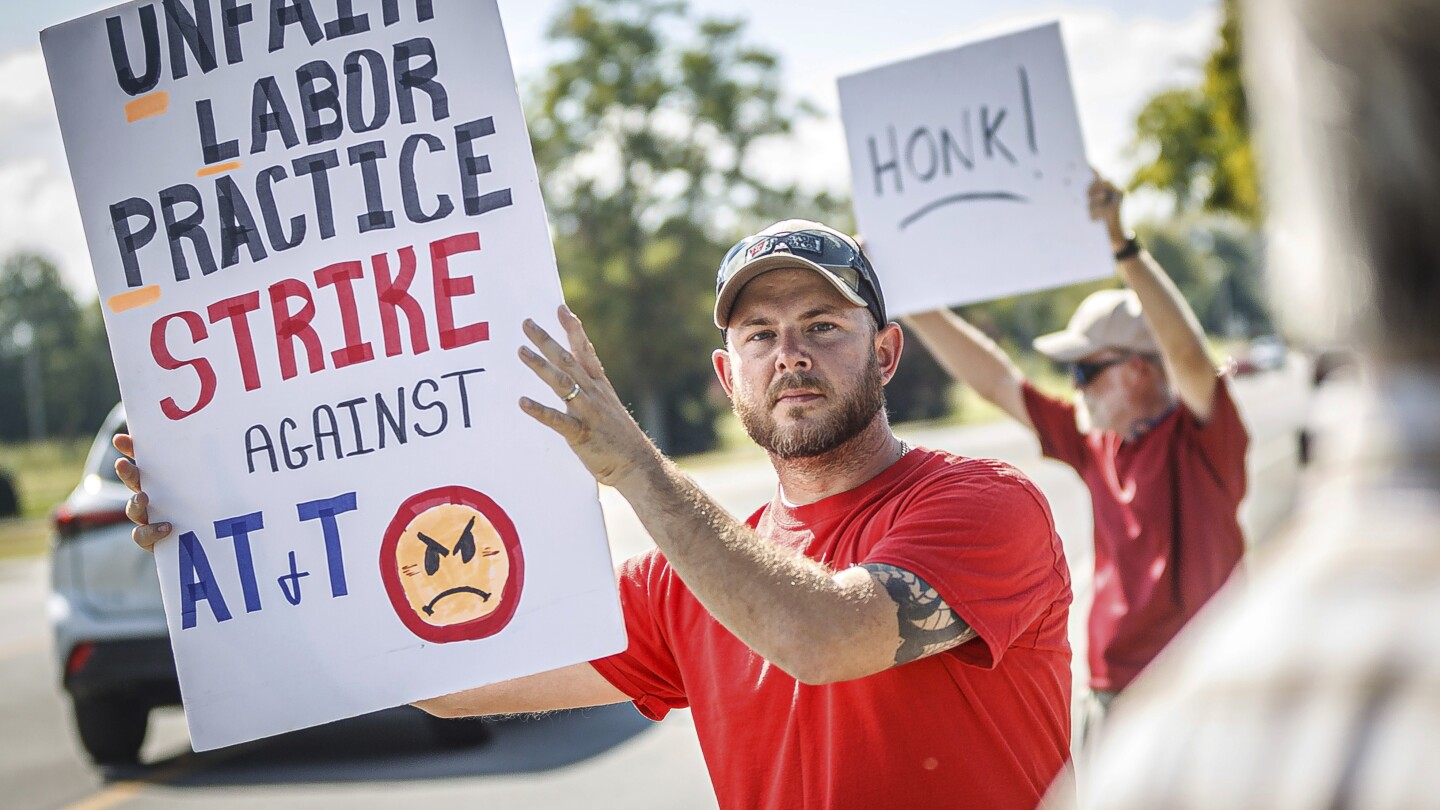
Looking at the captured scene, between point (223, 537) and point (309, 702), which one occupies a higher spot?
point (223, 537)

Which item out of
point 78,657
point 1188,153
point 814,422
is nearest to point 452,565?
point 814,422

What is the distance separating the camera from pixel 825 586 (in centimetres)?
203

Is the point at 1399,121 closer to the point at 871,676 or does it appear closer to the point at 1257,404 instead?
the point at 871,676

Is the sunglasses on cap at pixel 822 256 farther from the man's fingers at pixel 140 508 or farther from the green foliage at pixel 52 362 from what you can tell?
the green foliage at pixel 52 362

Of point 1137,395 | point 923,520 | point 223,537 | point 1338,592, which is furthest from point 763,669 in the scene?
point 1137,395

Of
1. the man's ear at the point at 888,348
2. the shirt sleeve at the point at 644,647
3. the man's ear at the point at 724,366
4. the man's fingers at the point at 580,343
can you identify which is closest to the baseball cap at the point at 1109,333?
the man's ear at the point at 888,348

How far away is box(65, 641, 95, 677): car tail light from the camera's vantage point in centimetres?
679

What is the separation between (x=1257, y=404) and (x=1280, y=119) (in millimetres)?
39652

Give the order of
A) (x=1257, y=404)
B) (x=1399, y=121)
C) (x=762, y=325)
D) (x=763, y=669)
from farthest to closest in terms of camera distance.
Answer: (x=1257, y=404) → (x=762, y=325) → (x=763, y=669) → (x=1399, y=121)

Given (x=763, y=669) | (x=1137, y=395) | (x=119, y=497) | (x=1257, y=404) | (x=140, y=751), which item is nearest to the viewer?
(x=763, y=669)

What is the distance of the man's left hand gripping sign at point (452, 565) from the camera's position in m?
2.36

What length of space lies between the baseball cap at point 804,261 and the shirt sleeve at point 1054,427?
1.74 metres

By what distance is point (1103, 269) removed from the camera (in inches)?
150

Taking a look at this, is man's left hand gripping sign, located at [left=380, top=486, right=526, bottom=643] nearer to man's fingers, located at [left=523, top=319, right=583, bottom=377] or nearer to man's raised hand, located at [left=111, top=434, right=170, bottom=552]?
man's fingers, located at [left=523, top=319, right=583, bottom=377]
